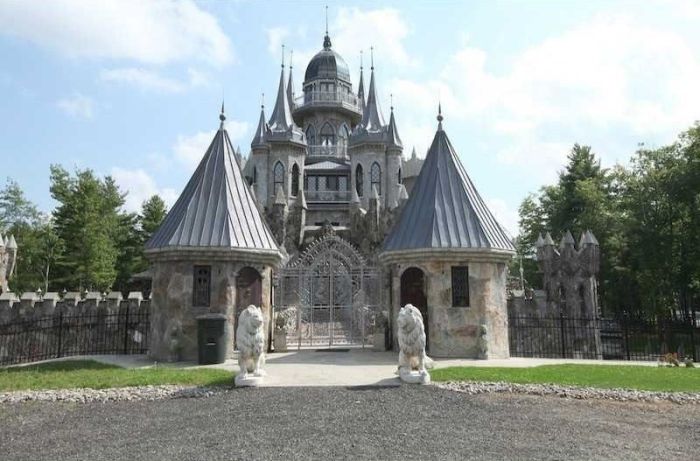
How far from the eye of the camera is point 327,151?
54.2m

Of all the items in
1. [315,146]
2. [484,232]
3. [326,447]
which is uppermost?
[315,146]

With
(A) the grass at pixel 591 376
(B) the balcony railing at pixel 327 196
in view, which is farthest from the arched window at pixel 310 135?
(A) the grass at pixel 591 376

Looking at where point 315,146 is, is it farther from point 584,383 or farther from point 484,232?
point 584,383

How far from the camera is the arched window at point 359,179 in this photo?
48.4 m

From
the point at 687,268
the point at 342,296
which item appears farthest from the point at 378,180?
the point at 342,296

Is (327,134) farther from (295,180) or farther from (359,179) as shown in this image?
(359,179)

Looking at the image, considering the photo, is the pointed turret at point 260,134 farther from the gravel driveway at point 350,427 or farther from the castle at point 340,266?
the gravel driveway at point 350,427

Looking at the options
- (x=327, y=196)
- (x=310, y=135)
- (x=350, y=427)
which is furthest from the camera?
(x=310, y=135)

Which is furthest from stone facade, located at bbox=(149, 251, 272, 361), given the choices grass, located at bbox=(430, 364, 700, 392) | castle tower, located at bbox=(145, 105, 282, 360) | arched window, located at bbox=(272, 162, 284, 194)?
arched window, located at bbox=(272, 162, 284, 194)

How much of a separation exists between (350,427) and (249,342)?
11.6ft

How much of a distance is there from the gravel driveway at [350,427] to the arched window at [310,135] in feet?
154

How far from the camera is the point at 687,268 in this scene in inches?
1189

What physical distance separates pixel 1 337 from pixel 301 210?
25.0m

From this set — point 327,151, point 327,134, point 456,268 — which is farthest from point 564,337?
point 327,134
